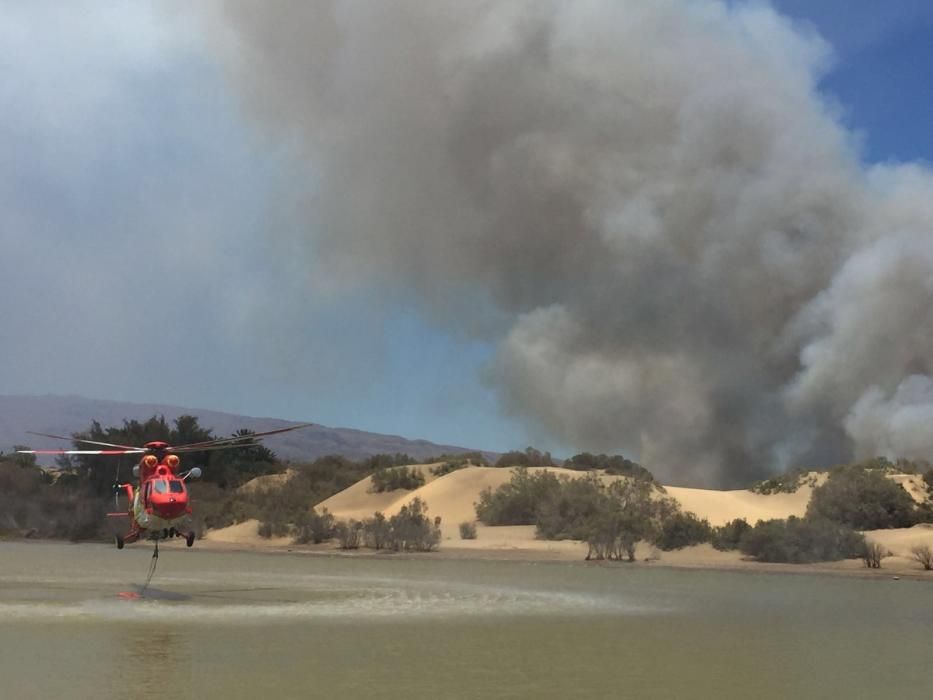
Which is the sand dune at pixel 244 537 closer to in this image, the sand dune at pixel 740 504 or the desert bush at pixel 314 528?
the desert bush at pixel 314 528

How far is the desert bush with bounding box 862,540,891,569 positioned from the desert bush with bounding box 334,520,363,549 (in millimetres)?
23973

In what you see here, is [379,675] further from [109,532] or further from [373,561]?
[109,532]

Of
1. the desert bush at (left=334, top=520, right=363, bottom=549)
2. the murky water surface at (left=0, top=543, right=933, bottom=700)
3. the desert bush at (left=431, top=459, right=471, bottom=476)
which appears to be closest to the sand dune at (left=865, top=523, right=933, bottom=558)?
the murky water surface at (left=0, top=543, right=933, bottom=700)

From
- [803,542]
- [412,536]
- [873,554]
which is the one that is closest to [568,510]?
[412,536]

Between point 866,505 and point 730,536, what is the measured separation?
6701 mm

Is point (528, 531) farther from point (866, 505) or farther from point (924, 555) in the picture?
point (924, 555)

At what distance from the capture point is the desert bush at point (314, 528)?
192ft

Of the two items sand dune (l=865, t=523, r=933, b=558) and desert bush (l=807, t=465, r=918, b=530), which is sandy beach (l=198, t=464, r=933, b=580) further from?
desert bush (l=807, t=465, r=918, b=530)

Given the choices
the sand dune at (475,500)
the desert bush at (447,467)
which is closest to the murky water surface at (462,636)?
the sand dune at (475,500)

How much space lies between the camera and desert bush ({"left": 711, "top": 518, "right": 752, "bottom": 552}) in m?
46.6

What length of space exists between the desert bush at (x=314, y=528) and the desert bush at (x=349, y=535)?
0.70 meters

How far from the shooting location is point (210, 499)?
244 feet

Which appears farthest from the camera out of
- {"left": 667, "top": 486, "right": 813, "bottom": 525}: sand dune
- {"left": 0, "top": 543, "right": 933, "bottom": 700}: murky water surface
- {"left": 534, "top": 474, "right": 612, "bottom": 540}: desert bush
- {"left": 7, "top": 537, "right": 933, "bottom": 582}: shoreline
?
{"left": 667, "top": 486, "right": 813, "bottom": 525}: sand dune

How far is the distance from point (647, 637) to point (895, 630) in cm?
564
